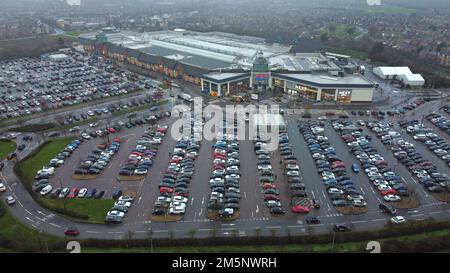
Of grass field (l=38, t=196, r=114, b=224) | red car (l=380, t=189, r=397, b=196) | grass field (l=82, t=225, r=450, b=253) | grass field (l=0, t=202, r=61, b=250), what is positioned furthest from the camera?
red car (l=380, t=189, r=397, b=196)

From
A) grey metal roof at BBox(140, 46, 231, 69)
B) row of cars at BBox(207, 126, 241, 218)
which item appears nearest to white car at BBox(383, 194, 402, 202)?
row of cars at BBox(207, 126, 241, 218)

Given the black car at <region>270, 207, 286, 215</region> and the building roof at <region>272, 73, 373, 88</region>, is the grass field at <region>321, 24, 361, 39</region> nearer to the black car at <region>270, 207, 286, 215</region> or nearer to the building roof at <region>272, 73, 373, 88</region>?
the building roof at <region>272, 73, 373, 88</region>

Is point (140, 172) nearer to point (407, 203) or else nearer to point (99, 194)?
point (99, 194)

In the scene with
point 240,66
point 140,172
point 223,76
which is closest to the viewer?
point 140,172

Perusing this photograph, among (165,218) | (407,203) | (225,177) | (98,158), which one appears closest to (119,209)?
(165,218)

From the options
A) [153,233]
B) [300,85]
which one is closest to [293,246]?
[153,233]

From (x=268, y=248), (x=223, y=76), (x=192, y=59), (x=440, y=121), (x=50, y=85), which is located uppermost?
(x=192, y=59)
